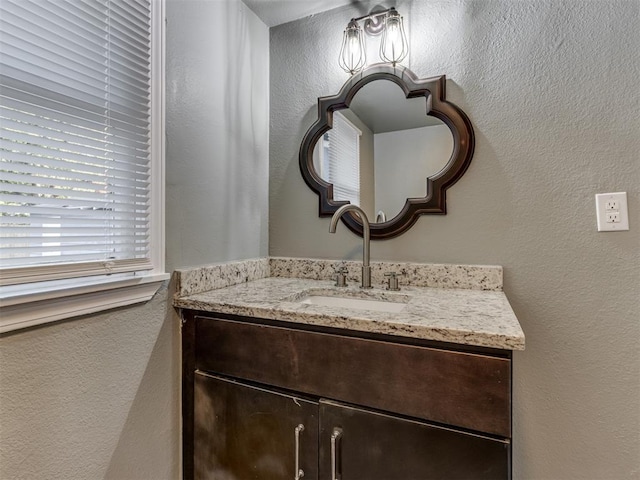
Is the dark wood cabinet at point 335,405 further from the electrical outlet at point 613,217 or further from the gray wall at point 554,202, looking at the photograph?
the electrical outlet at point 613,217

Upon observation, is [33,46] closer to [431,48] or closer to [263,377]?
[263,377]

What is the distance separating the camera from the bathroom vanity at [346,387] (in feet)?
2.59

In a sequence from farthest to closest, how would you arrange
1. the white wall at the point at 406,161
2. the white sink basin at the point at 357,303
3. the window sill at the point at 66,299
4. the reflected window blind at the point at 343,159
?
the reflected window blind at the point at 343,159 < the white wall at the point at 406,161 < the white sink basin at the point at 357,303 < the window sill at the point at 66,299

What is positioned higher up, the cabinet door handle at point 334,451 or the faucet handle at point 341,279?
the faucet handle at point 341,279

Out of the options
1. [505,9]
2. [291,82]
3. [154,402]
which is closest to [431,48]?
[505,9]

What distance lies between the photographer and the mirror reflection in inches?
55.2

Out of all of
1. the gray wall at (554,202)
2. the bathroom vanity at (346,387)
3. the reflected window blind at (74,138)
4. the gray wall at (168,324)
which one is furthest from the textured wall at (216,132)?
the gray wall at (554,202)

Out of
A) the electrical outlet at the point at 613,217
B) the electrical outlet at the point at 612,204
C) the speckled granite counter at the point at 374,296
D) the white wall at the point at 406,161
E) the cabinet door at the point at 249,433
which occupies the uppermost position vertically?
the white wall at the point at 406,161

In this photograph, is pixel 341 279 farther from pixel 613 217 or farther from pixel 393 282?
pixel 613 217

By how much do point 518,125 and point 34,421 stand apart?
174 cm

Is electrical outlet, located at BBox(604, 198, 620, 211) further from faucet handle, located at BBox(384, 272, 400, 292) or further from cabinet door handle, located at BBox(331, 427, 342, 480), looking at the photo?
cabinet door handle, located at BBox(331, 427, 342, 480)

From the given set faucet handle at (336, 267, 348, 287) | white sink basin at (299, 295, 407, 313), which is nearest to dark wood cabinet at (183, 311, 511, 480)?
white sink basin at (299, 295, 407, 313)

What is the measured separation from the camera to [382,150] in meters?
1.48

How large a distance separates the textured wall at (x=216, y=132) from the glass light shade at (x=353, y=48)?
1.43 ft
